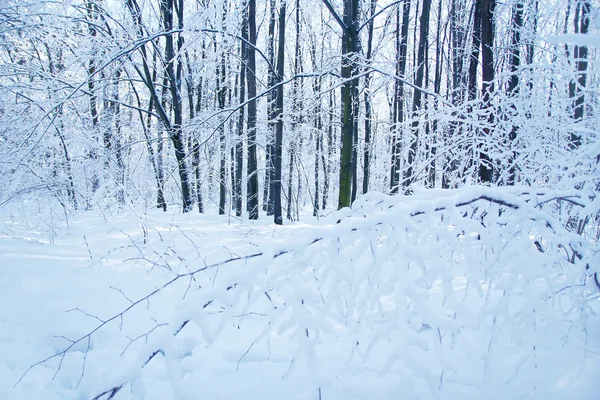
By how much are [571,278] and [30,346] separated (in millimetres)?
4144

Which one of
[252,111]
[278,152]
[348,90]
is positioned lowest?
[278,152]

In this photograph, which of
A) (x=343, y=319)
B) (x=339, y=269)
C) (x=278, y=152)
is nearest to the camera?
(x=339, y=269)

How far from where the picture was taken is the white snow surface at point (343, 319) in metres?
1.44

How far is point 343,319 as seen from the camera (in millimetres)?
1776

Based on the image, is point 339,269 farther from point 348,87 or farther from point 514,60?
point 514,60

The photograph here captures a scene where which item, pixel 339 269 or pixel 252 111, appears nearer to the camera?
pixel 339 269

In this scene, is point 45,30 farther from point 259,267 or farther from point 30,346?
point 259,267

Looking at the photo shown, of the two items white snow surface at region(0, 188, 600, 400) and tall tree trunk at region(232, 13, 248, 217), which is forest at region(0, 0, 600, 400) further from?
tall tree trunk at region(232, 13, 248, 217)

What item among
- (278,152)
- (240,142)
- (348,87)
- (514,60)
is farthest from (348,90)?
(240,142)

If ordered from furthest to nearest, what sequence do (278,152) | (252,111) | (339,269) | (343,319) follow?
(252,111)
(278,152)
(343,319)
(339,269)

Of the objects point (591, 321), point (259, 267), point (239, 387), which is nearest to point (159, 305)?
point (239, 387)

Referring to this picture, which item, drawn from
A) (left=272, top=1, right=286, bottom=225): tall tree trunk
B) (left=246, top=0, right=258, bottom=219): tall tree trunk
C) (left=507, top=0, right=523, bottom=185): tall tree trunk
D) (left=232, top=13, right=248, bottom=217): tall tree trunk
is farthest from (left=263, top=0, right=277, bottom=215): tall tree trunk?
(left=507, top=0, right=523, bottom=185): tall tree trunk

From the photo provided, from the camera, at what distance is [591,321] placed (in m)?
2.92

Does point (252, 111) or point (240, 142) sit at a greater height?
point (252, 111)
